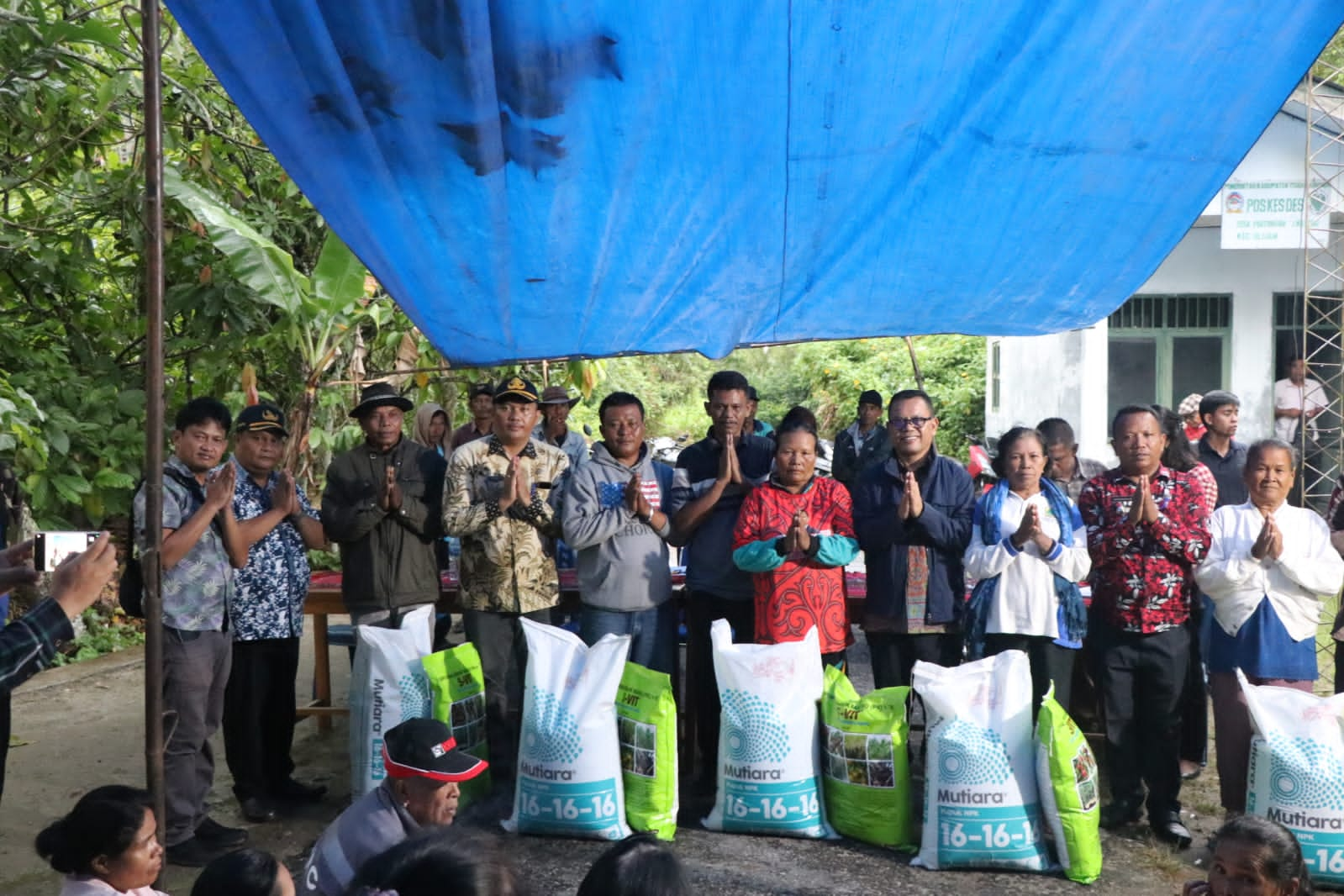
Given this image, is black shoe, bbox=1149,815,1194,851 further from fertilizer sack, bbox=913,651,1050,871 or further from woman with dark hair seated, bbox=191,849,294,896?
woman with dark hair seated, bbox=191,849,294,896

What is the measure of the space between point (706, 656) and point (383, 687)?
4.77 feet

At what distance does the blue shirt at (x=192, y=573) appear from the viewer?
4.53m

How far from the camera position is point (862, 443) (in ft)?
28.3

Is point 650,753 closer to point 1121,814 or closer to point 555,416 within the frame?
point 1121,814

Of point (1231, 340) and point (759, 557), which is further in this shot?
point (1231, 340)

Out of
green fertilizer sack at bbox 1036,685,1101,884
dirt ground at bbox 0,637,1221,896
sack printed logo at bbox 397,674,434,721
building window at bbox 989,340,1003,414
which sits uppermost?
building window at bbox 989,340,1003,414

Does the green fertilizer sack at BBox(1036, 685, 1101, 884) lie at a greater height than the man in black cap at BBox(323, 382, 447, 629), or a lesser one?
lesser

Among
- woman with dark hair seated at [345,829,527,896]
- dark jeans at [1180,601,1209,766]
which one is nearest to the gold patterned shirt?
dark jeans at [1180,601,1209,766]

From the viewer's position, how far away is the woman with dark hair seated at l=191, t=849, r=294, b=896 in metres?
2.43

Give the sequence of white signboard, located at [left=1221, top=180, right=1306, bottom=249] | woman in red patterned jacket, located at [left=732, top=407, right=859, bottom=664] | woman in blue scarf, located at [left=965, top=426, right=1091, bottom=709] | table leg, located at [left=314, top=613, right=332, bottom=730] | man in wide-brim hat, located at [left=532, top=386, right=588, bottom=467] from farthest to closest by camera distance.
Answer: white signboard, located at [left=1221, top=180, right=1306, bottom=249], man in wide-brim hat, located at [left=532, top=386, right=588, bottom=467], table leg, located at [left=314, top=613, right=332, bottom=730], woman in red patterned jacket, located at [left=732, top=407, right=859, bottom=664], woman in blue scarf, located at [left=965, top=426, right=1091, bottom=709]

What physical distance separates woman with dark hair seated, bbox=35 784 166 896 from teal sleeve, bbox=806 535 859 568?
2.69m

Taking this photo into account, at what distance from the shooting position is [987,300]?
441 cm

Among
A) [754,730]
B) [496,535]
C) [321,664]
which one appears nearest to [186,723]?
[496,535]

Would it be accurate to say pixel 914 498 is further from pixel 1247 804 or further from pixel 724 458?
pixel 1247 804
